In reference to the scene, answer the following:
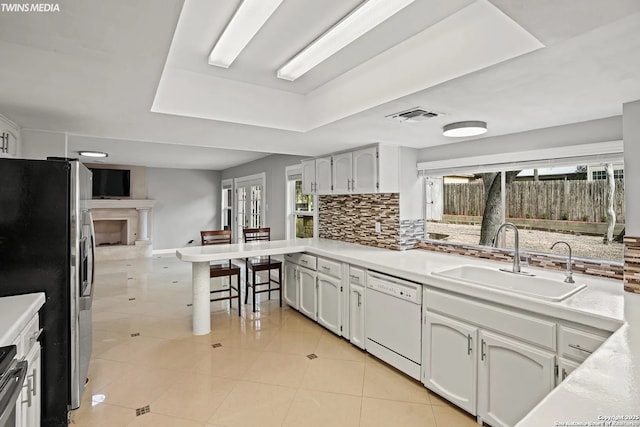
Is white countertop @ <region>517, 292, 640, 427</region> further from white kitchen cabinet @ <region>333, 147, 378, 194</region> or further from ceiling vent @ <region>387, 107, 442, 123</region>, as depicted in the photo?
white kitchen cabinet @ <region>333, 147, 378, 194</region>

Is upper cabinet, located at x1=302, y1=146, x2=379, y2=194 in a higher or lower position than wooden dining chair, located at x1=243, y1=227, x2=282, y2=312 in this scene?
higher

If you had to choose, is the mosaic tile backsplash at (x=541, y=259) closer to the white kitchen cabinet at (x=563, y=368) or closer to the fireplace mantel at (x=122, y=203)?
the white kitchen cabinet at (x=563, y=368)

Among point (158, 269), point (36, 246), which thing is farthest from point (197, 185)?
point (36, 246)

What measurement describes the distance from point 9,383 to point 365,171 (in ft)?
10.4

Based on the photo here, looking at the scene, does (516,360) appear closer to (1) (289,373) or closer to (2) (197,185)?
(1) (289,373)

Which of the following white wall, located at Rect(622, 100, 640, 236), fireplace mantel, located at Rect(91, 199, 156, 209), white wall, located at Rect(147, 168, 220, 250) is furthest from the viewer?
white wall, located at Rect(147, 168, 220, 250)

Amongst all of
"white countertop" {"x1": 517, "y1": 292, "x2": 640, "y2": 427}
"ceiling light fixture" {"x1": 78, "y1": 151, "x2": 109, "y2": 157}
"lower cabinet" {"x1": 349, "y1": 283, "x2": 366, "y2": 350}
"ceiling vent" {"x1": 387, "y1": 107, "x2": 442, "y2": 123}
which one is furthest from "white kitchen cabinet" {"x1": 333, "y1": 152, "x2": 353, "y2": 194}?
"ceiling light fixture" {"x1": 78, "y1": 151, "x2": 109, "y2": 157}

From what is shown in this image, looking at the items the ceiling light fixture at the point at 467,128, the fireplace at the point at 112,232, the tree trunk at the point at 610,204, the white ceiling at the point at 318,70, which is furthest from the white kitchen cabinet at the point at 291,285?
the fireplace at the point at 112,232

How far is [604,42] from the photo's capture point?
1.30 m

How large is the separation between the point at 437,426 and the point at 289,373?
3.86 ft

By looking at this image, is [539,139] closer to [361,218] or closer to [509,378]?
[509,378]

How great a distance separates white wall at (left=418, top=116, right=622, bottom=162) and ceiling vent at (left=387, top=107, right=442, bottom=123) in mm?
990

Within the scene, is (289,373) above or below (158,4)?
below

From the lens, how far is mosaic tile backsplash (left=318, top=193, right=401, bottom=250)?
371 cm
